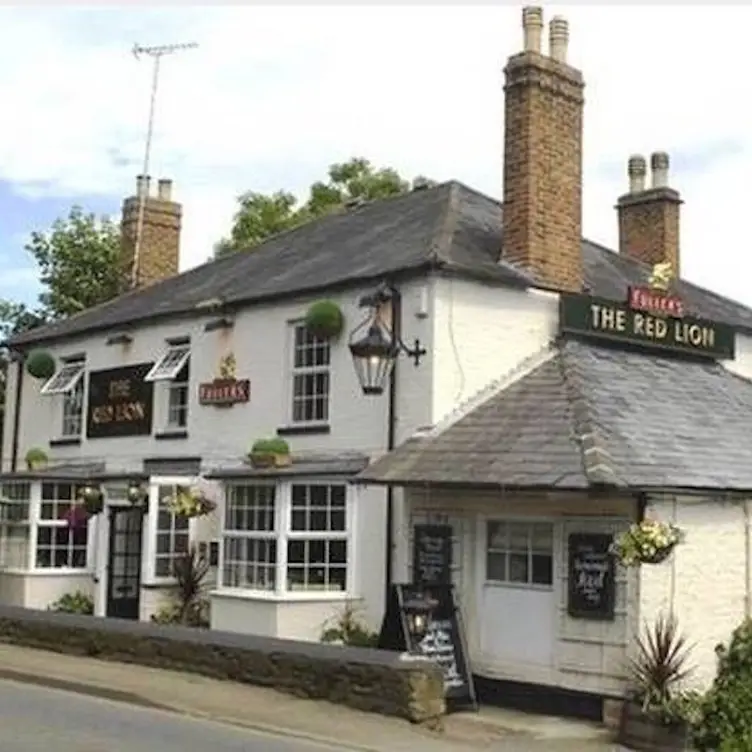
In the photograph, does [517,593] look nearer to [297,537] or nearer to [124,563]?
[297,537]

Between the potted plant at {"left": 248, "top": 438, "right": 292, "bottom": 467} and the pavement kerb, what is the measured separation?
4.32 metres

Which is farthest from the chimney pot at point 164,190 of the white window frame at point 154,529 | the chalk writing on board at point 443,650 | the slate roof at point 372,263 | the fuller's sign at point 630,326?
the chalk writing on board at point 443,650

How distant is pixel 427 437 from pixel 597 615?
11.2 ft

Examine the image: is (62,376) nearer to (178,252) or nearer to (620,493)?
(178,252)

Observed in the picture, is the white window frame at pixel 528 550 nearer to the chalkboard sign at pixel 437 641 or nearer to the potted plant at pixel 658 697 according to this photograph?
the chalkboard sign at pixel 437 641

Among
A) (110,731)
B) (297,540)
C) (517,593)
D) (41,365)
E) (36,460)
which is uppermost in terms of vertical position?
(41,365)

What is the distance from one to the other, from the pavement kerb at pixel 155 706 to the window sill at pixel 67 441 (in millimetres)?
8084

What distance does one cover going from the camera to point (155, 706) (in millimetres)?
12570

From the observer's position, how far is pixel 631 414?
48.5 feet

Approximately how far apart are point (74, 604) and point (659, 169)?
13163 mm

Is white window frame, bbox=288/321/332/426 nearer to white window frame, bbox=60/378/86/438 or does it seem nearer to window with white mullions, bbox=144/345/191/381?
window with white mullions, bbox=144/345/191/381

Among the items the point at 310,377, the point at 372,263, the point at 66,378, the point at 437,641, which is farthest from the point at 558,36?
the point at 66,378

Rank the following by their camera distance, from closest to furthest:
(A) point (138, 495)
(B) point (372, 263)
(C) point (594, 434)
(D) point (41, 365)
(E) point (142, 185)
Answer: (C) point (594, 434) < (B) point (372, 263) < (A) point (138, 495) < (D) point (41, 365) < (E) point (142, 185)

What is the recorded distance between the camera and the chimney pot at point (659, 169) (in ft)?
76.2
